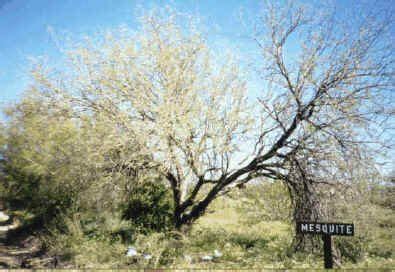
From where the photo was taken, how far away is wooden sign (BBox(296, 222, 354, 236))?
4.93 metres

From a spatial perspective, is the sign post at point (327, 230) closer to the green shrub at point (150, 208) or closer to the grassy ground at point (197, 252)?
the grassy ground at point (197, 252)

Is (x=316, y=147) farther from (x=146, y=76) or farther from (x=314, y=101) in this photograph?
(x=146, y=76)

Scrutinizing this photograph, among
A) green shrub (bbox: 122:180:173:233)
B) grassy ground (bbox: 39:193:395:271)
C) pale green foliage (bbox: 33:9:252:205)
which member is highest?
pale green foliage (bbox: 33:9:252:205)

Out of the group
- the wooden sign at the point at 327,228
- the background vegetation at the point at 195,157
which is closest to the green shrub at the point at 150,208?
the background vegetation at the point at 195,157

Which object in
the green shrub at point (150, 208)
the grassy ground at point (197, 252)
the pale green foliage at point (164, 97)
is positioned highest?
the pale green foliage at point (164, 97)

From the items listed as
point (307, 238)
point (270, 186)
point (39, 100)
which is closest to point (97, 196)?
point (39, 100)

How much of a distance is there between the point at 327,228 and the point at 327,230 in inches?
1.3

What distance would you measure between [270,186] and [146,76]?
5093 mm

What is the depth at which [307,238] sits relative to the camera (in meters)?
7.27

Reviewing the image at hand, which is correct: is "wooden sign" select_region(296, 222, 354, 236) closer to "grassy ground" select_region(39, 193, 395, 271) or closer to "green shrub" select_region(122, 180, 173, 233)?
"grassy ground" select_region(39, 193, 395, 271)

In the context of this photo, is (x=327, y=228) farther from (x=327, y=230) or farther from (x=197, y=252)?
(x=197, y=252)

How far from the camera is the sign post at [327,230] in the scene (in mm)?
4988

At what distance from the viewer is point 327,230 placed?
16.9ft

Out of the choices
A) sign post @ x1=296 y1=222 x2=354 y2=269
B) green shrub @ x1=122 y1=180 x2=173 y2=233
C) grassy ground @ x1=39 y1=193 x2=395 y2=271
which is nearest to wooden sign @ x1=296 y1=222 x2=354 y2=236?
sign post @ x1=296 y1=222 x2=354 y2=269
